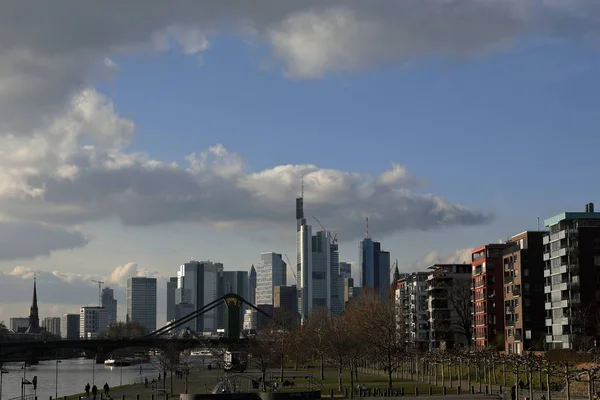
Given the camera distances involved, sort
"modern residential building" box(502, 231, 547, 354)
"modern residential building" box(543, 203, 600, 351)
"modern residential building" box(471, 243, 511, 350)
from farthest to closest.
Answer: "modern residential building" box(471, 243, 511, 350) < "modern residential building" box(502, 231, 547, 354) < "modern residential building" box(543, 203, 600, 351)

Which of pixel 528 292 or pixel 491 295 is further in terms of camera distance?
pixel 491 295

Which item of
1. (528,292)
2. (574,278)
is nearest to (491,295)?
(528,292)

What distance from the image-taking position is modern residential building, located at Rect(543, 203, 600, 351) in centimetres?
15500

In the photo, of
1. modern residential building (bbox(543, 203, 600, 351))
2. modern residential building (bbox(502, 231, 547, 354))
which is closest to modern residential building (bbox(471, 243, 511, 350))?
modern residential building (bbox(502, 231, 547, 354))

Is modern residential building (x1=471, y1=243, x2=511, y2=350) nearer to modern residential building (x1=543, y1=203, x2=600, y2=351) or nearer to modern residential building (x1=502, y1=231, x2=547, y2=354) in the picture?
modern residential building (x1=502, y1=231, x2=547, y2=354)

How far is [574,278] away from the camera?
519 feet

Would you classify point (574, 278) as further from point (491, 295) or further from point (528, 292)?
point (491, 295)

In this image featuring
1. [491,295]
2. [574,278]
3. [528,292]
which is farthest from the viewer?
[491,295]

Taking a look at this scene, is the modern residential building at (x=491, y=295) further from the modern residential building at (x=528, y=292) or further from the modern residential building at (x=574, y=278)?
the modern residential building at (x=574, y=278)

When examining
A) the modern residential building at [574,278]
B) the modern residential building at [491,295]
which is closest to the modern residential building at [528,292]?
the modern residential building at [574,278]

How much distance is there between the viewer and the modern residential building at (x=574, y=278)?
155 m

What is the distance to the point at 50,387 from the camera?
182 meters

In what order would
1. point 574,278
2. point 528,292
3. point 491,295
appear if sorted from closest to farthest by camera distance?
point 574,278 < point 528,292 < point 491,295

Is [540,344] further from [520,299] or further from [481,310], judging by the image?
[481,310]
